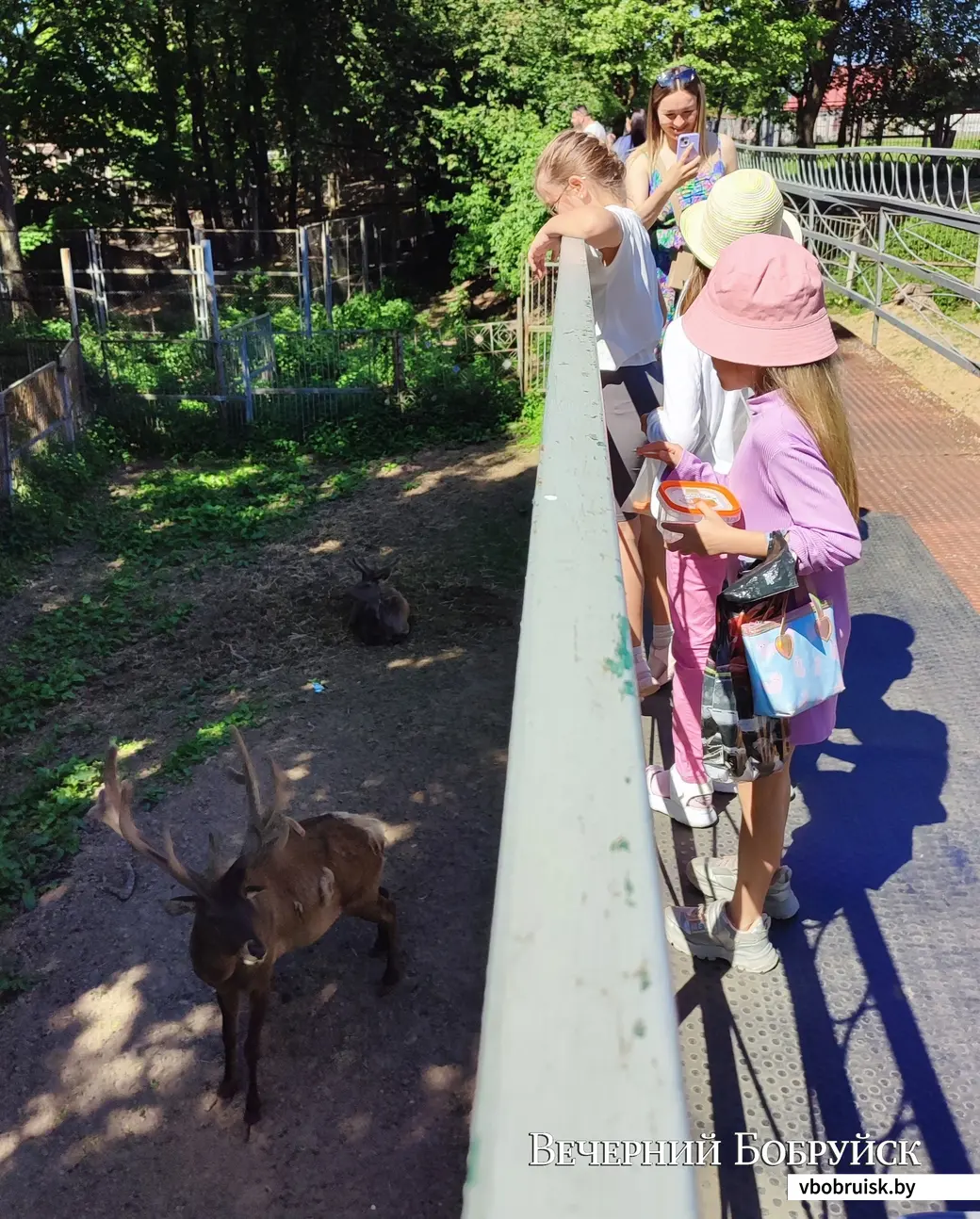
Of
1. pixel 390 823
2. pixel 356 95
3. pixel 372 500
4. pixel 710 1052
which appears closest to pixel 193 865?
pixel 390 823

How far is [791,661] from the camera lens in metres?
2.19

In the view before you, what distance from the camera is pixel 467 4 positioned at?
20266 millimetres

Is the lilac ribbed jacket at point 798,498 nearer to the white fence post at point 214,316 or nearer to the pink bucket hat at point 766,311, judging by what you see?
the pink bucket hat at point 766,311

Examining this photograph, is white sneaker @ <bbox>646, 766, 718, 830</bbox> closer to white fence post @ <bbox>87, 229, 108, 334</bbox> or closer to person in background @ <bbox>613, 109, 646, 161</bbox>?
person in background @ <bbox>613, 109, 646, 161</bbox>

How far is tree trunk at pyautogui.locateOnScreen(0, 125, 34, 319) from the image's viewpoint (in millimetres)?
19109

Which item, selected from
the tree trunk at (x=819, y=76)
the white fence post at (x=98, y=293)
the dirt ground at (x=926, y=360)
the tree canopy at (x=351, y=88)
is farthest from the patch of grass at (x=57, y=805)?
the tree trunk at (x=819, y=76)

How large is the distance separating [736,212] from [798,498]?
1109mm

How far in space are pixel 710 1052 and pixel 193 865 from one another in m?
3.48

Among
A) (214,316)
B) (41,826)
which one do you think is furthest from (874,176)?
(41,826)

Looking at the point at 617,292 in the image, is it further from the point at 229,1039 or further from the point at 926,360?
the point at 926,360

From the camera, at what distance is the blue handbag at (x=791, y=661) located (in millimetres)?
2174

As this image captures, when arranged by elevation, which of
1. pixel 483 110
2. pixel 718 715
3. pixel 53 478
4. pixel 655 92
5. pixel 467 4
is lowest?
pixel 53 478

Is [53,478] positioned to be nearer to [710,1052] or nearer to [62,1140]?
[62,1140]

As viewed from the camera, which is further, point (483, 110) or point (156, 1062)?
point (483, 110)
